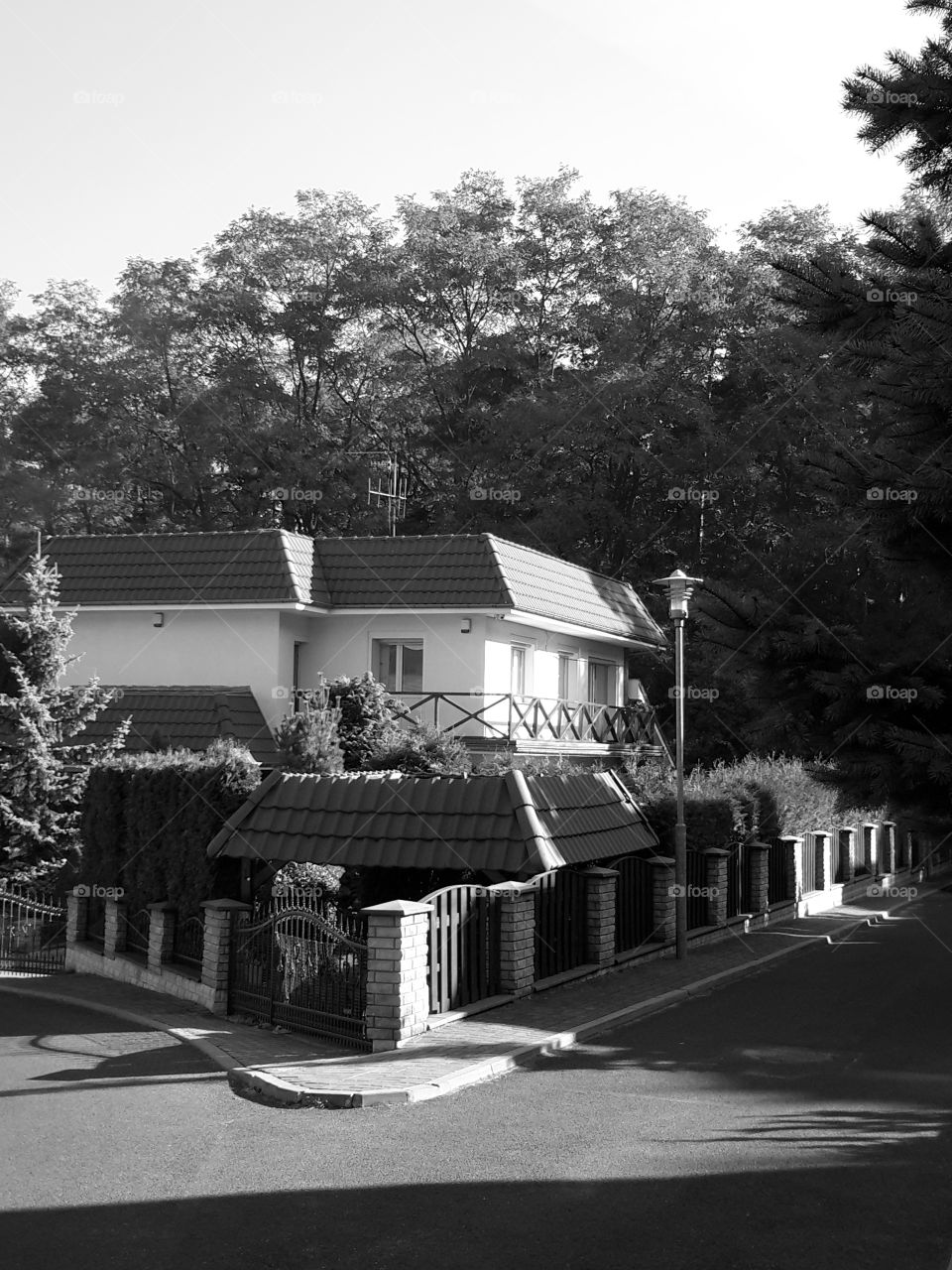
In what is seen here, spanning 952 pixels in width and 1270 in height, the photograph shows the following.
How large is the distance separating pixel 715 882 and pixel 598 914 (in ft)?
15.8

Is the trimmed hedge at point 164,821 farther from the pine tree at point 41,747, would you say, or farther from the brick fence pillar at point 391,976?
the brick fence pillar at point 391,976

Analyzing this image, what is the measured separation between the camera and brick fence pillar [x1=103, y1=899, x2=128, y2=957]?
61.4ft

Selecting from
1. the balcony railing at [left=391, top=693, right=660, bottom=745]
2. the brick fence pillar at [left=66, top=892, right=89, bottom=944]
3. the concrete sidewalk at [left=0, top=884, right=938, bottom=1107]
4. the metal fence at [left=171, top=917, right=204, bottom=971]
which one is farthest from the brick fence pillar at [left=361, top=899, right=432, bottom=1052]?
the balcony railing at [left=391, top=693, right=660, bottom=745]

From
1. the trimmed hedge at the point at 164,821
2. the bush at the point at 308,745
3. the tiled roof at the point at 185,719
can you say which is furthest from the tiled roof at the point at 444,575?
the trimmed hedge at the point at 164,821

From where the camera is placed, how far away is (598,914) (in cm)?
1623

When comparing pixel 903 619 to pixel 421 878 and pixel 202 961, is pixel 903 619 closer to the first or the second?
pixel 421 878

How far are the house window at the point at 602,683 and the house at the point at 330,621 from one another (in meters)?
3.18

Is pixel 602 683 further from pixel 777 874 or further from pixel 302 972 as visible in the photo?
pixel 302 972

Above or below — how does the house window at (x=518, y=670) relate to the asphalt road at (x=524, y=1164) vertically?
above

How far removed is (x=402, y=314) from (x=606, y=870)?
1301 inches

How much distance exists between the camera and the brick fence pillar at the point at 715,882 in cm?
2038

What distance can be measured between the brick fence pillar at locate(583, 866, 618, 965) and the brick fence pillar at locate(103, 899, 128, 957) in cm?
680

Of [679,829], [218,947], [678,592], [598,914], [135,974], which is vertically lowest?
[135,974]

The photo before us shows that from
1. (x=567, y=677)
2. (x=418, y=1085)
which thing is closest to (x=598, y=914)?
(x=418, y=1085)
